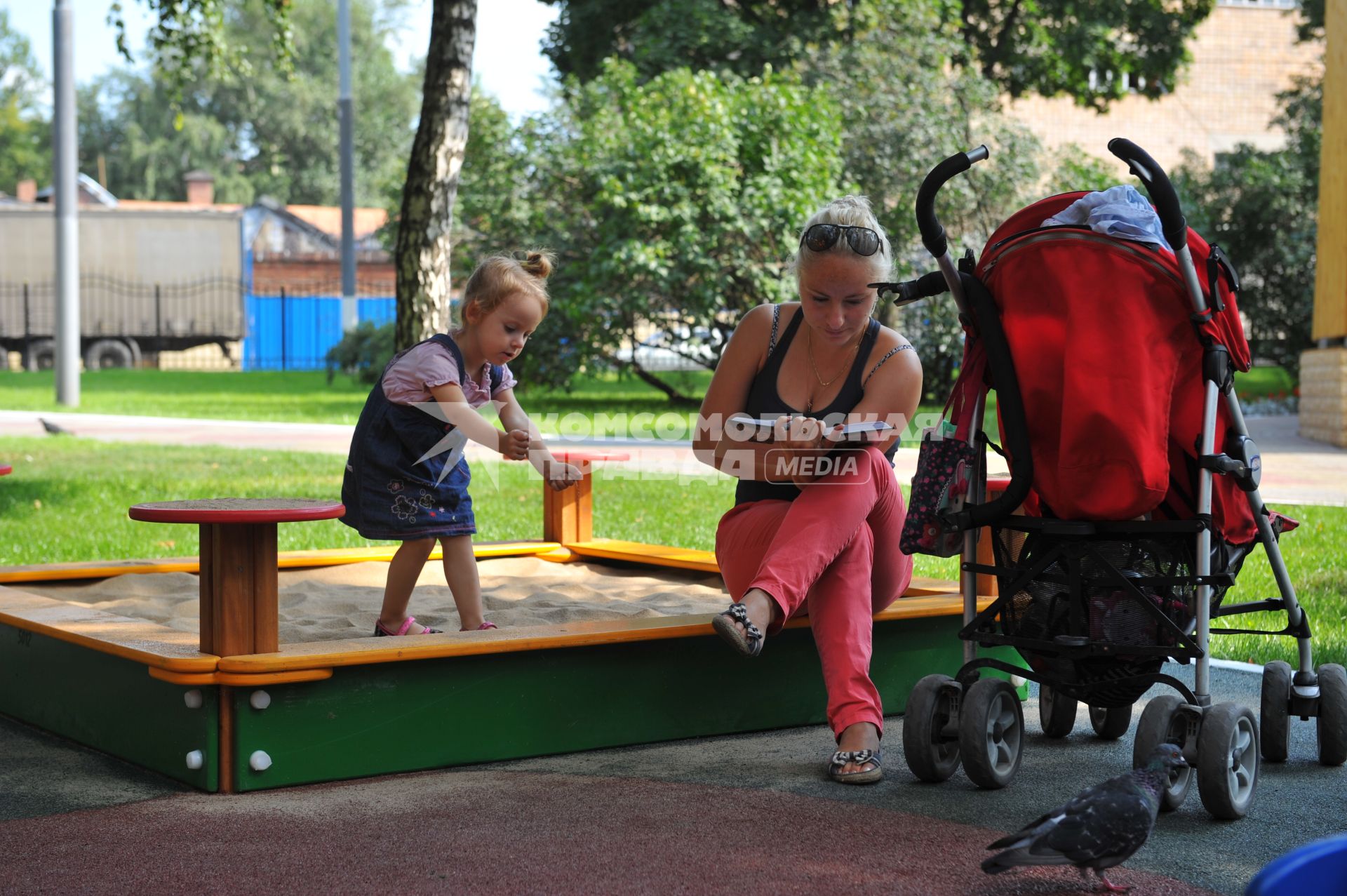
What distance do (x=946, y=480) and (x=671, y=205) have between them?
1282 cm

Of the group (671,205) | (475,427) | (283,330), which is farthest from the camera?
(283,330)

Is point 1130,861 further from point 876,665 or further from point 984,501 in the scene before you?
point 876,665

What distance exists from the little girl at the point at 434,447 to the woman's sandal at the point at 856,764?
3.98ft

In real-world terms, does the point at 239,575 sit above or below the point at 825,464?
below

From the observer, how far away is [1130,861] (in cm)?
296

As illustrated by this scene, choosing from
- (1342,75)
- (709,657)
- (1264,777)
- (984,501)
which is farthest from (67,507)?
(1342,75)

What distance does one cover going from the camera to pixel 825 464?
3.90 m

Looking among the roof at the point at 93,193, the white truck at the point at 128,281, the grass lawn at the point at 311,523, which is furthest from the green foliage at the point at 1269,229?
the roof at the point at 93,193

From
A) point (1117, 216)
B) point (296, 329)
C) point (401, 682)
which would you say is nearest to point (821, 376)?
point (1117, 216)

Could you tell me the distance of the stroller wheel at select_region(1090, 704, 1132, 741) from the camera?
159 inches

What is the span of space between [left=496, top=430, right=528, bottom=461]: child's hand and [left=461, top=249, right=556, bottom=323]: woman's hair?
0.39 meters

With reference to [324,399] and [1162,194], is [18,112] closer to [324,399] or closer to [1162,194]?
[324,399]

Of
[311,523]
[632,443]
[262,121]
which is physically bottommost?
[311,523]

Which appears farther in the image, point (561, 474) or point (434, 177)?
point (434, 177)
